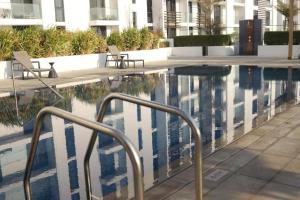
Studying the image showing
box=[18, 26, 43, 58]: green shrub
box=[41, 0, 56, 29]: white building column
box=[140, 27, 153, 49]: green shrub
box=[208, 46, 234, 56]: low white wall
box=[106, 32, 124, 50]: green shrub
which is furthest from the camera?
box=[208, 46, 234, 56]: low white wall

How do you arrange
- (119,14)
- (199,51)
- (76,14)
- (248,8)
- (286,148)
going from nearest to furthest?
(286,148), (199,51), (76,14), (119,14), (248,8)

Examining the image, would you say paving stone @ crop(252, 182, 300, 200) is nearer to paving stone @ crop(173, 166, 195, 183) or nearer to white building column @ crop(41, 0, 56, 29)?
paving stone @ crop(173, 166, 195, 183)

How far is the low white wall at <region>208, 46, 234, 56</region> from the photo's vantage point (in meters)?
30.2

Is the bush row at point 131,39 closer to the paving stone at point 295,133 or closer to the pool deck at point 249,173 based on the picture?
the paving stone at point 295,133

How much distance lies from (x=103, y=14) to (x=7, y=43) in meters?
16.7

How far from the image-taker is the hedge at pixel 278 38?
26688mm

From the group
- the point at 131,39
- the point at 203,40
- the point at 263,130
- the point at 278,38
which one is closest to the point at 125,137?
the point at 263,130

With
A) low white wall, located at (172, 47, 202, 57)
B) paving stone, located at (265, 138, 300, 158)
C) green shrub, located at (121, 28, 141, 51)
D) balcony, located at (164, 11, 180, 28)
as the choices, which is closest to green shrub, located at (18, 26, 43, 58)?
green shrub, located at (121, 28, 141, 51)

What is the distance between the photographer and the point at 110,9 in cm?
3562

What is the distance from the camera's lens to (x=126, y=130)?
326 inches

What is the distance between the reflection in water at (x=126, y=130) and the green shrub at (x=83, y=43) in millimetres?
8160

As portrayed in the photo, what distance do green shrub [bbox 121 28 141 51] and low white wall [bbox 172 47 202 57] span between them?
542cm

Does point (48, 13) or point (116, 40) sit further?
point (48, 13)

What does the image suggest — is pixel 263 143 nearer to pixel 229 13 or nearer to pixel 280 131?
pixel 280 131
